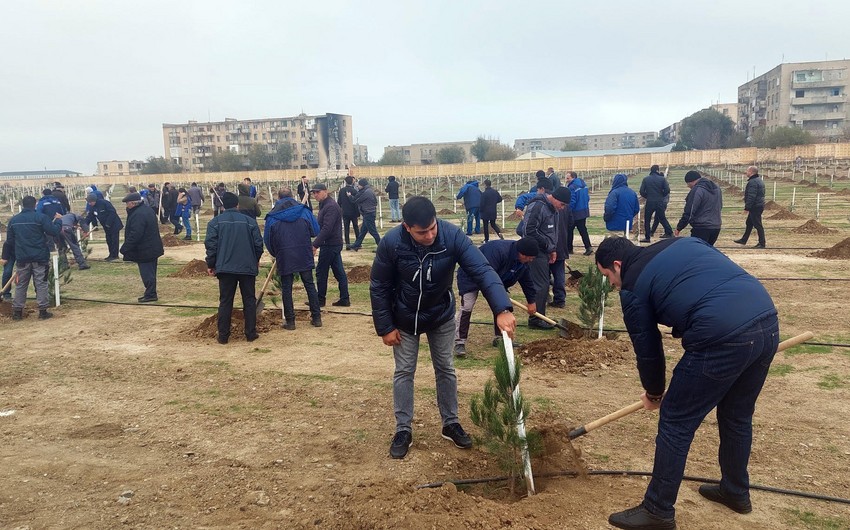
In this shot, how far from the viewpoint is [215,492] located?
401cm

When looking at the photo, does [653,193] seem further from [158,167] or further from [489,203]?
Answer: [158,167]

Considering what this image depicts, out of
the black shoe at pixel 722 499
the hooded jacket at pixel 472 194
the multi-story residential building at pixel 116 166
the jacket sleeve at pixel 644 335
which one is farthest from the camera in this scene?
the multi-story residential building at pixel 116 166

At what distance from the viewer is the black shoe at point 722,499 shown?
356 centimetres

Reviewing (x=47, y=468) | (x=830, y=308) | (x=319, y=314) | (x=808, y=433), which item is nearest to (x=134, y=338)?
(x=319, y=314)

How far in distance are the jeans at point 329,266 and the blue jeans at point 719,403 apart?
617cm

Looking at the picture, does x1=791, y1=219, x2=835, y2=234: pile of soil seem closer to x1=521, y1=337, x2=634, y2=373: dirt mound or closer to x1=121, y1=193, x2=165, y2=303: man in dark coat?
x1=521, y1=337, x2=634, y2=373: dirt mound

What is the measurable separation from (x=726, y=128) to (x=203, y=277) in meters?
94.6

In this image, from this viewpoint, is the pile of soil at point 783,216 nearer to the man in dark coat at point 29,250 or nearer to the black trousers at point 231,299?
the black trousers at point 231,299

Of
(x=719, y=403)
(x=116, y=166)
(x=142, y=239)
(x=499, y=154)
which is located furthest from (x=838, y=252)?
(x=116, y=166)

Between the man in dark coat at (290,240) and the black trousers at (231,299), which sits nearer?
the black trousers at (231,299)

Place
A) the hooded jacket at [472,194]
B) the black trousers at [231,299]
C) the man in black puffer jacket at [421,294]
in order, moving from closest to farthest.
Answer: the man in black puffer jacket at [421,294] < the black trousers at [231,299] < the hooded jacket at [472,194]

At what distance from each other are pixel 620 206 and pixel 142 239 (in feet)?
28.9

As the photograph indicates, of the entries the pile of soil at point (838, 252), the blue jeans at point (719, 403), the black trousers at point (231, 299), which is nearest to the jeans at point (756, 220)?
the pile of soil at point (838, 252)

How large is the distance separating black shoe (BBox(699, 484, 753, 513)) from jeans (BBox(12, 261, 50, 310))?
9.20m
